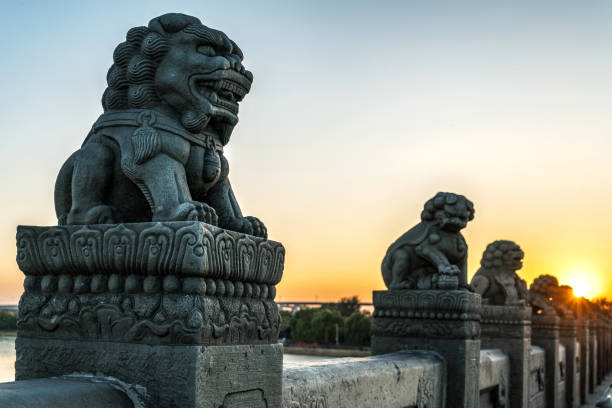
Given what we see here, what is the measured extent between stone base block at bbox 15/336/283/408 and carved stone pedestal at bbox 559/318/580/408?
41.3ft

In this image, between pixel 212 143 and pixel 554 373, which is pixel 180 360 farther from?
pixel 554 373

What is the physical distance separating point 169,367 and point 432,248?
4.14m

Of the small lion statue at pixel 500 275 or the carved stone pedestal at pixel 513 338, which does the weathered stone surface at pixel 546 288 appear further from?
the carved stone pedestal at pixel 513 338

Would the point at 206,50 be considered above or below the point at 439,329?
above

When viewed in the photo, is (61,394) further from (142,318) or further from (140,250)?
(140,250)

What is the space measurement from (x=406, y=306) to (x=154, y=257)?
3896mm

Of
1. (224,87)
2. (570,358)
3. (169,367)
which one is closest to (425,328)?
(224,87)

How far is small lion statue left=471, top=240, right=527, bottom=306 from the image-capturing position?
30.6 feet

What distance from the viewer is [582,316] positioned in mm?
17172

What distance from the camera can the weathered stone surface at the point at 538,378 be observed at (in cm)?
1032

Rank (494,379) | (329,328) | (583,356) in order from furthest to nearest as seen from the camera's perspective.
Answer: (329,328) → (583,356) → (494,379)

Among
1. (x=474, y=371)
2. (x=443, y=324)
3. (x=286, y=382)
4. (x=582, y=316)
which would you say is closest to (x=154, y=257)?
(x=286, y=382)

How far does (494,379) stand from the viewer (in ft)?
25.0

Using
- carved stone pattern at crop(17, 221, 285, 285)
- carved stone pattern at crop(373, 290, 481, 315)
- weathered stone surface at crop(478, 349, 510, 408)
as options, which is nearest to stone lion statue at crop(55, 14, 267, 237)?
carved stone pattern at crop(17, 221, 285, 285)
